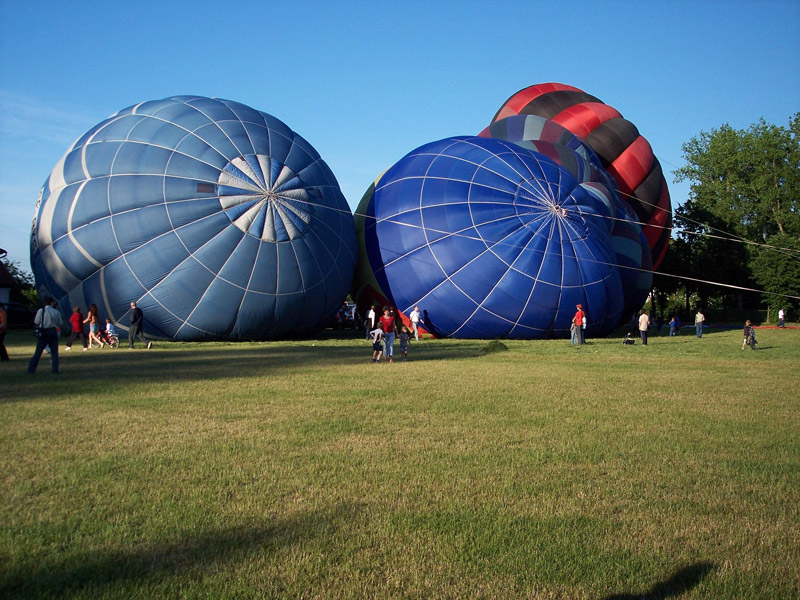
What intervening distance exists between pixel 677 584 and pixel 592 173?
2197cm

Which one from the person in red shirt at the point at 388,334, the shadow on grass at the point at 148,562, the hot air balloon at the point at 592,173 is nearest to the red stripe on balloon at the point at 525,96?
the hot air balloon at the point at 592,173

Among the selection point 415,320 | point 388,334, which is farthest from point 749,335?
point 388,334

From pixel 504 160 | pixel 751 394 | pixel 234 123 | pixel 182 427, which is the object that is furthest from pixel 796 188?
pixel 182 427

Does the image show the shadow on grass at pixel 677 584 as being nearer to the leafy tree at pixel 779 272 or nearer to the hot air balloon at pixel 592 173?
the hot air balloon at pixel 592 173

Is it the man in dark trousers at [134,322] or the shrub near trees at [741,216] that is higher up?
the shrub near trees at [741,216]

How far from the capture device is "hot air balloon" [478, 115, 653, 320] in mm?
23406

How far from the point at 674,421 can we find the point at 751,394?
283 cm

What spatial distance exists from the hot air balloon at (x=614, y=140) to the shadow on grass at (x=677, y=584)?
83.1ft

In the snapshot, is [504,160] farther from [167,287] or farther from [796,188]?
[796,188]

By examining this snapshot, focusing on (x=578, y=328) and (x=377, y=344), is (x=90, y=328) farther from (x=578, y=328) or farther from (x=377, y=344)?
(x=578, y=328)

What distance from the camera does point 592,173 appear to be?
78.3 ft

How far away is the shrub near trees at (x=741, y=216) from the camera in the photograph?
137 ft

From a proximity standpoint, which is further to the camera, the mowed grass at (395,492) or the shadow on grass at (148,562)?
the mowed grass at (395,492)

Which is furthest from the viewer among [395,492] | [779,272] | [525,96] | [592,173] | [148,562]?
[779,272]
